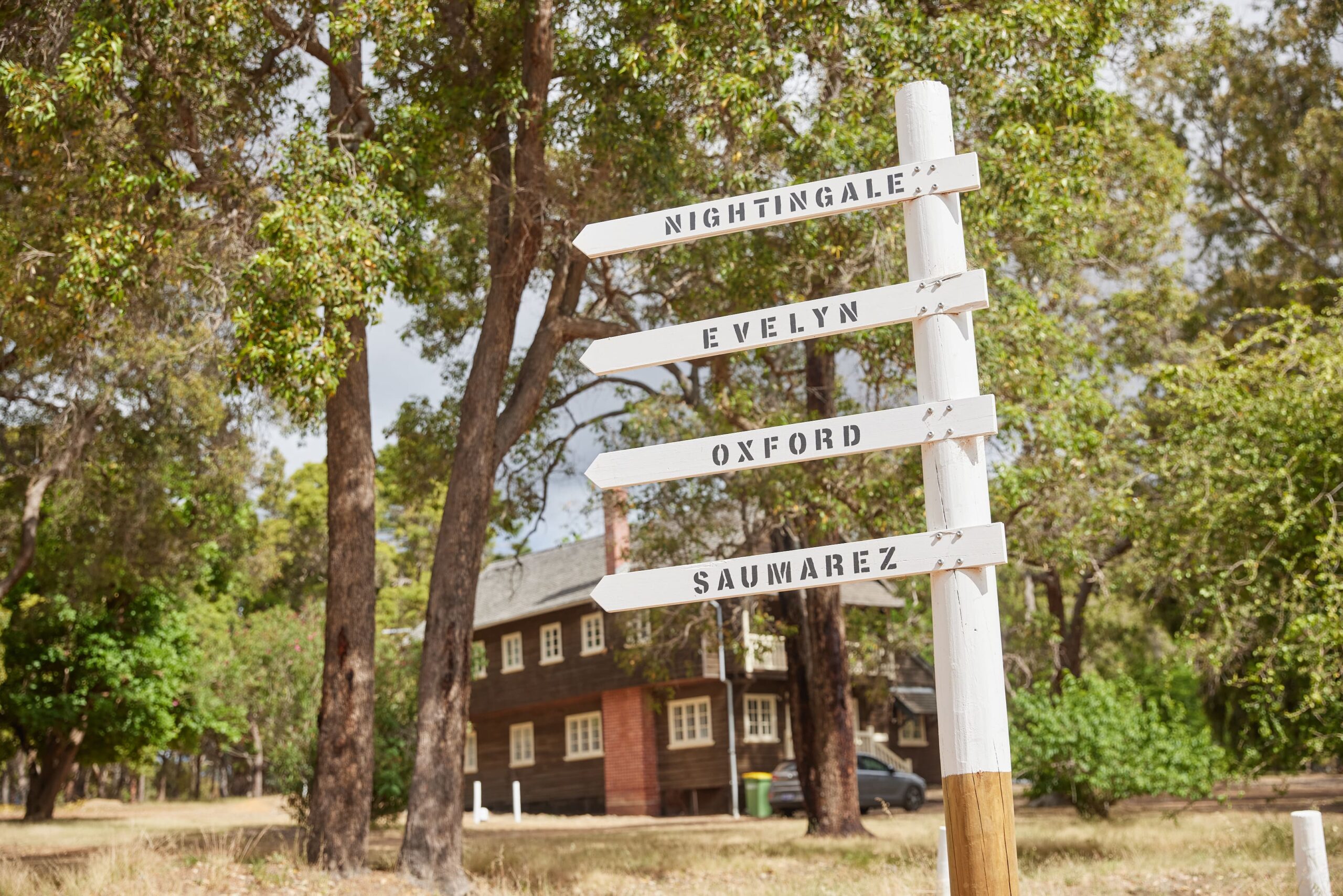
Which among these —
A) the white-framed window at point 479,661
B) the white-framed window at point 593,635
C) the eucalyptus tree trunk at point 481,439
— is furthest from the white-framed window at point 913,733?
the eucalyptus tree trunk at point 481,439

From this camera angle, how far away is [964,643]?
4562mm

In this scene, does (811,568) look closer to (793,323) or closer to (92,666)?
(793,323)

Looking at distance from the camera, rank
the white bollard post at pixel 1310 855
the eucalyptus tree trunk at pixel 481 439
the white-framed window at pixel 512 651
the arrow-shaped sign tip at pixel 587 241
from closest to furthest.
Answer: the arrow-shaped sign tip at pixel 587 241, the white bollard post at pixel 1310 855, the eucalyptus tree trunk at pixel 481 439, the white-framed window at pixel 512 651

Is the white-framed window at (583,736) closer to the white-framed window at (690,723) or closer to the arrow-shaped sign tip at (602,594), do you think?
the white-framed window at (690,723)

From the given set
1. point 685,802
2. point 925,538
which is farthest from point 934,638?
point 685,802

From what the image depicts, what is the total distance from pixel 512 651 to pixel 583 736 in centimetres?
393

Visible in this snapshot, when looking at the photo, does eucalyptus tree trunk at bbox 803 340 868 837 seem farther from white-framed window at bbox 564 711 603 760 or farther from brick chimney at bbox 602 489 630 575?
white-framed window at bbox 564 711 603 760

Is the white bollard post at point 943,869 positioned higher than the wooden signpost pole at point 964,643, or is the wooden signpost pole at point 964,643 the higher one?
the wooden signpost pole at point 964,643

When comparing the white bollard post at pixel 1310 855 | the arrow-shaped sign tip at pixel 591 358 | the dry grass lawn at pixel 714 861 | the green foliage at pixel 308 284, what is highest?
the green foliage at pixel 308 284

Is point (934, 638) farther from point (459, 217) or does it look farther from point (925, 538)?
point (459, 217)

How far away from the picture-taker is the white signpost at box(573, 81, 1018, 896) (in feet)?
14.8

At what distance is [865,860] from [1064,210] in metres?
8.55

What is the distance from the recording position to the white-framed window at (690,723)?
34.2 metres

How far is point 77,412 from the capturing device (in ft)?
66.0
